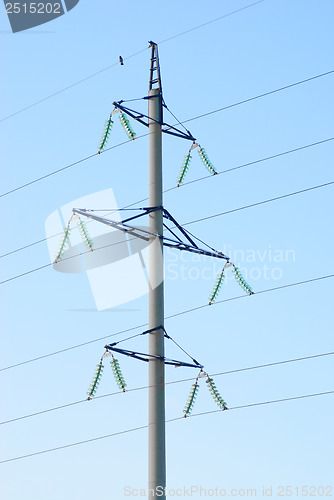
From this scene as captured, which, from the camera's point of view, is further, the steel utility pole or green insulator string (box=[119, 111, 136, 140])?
green insulator string (box=[119, 111, 136, 140])

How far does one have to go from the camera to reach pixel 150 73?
18.9m

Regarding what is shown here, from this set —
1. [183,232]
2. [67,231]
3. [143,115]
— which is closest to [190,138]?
[143,115]

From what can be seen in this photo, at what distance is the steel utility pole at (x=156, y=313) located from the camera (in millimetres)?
15109

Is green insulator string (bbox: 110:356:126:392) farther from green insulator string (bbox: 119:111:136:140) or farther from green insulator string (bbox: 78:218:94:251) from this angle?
green insulator string (bbox: 119:111:136:140)

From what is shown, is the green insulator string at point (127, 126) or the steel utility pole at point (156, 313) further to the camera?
the green insulator string at point (127, 126)

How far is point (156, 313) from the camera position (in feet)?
53.1

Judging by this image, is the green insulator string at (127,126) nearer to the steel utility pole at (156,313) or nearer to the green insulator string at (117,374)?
the steel utility pole at (156,313)

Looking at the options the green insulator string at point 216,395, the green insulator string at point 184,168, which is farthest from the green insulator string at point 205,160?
the green insulator string at point 216,395

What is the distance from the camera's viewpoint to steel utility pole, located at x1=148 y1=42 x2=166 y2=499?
1511 centimetres

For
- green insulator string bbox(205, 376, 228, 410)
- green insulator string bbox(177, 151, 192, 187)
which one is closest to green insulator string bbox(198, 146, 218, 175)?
green insulator string bbox(177, 151, 192, 187)

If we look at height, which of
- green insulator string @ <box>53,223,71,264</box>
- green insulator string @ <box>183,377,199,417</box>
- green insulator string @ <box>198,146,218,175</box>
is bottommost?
green insulator string @ <box>183,377,199,417</box>

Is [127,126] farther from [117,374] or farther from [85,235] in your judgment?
[117,374]

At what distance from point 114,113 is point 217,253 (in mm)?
4111

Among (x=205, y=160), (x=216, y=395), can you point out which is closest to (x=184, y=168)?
(x=205, y=160)
